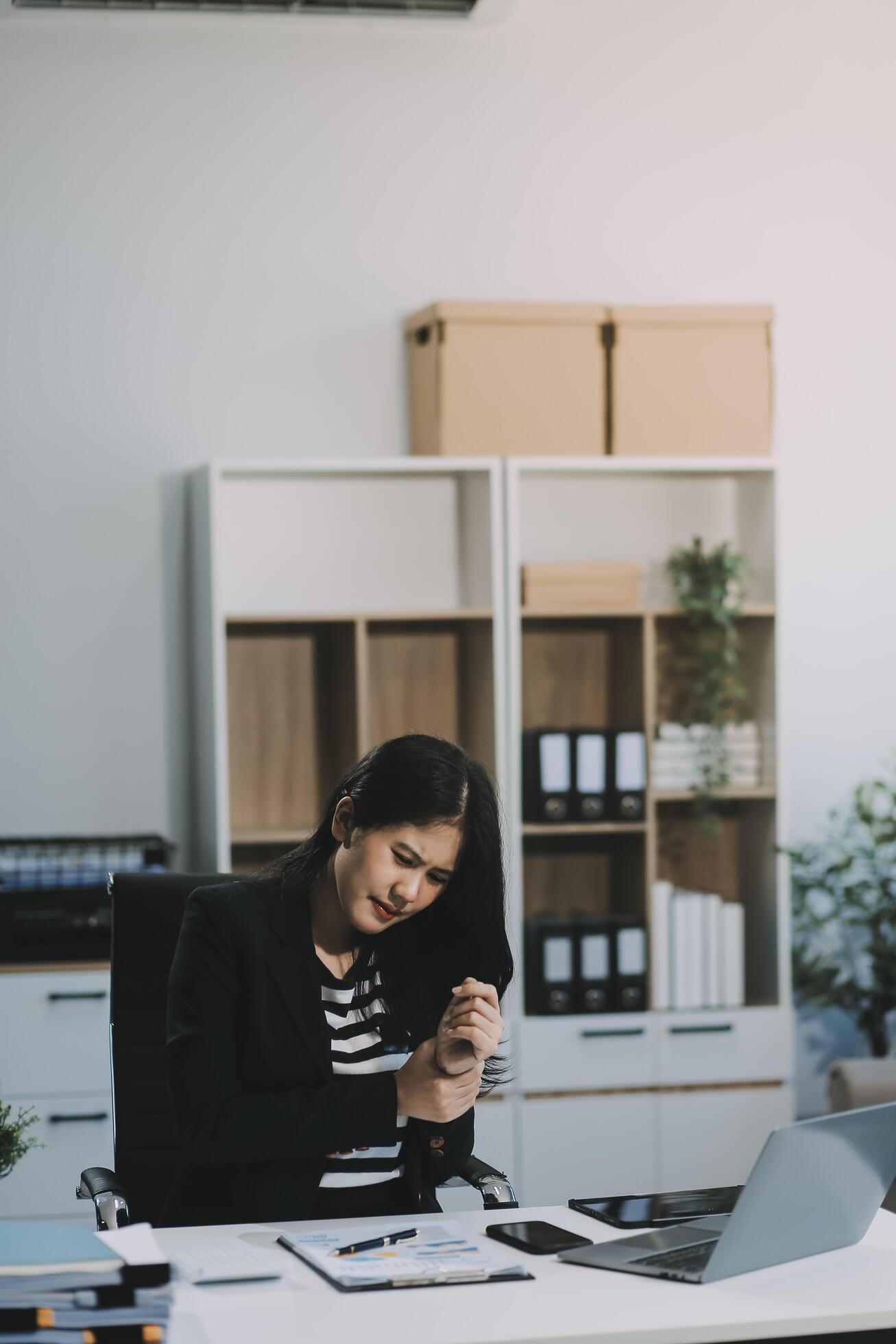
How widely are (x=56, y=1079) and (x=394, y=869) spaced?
5.87 feet

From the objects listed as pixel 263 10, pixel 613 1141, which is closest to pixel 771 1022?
pixel 613 1141

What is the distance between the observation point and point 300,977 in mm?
2123

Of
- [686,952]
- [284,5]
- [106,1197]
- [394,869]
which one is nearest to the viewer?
[394,869]

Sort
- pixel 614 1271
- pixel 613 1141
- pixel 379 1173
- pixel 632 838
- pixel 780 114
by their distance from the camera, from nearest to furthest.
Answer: pixel 614 1271
pixel 379 1173
pixel 613 1141
pixel 632 838
pixel 780 114

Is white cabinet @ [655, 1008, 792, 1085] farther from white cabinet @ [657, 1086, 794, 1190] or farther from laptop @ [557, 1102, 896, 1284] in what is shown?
laptop @ [557, 1102, 896, 1284]

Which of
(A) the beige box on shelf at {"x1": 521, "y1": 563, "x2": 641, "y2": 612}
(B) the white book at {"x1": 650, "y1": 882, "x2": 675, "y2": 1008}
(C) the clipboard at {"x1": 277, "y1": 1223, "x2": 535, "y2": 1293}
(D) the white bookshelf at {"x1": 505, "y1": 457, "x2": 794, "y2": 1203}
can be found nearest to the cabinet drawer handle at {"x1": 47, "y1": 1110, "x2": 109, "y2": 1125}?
(D) the white bookshelf at {"x1": 505, "y1": 457, "x2": 794, "y2": 1203}

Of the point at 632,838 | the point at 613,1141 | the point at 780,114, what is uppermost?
the point at 780,114

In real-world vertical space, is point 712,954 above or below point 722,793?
below

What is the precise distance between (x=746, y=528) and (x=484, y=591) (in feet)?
2.45

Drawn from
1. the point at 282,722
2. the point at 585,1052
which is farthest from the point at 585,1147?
the point at 282,722

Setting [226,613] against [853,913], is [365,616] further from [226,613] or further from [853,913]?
[853,913]

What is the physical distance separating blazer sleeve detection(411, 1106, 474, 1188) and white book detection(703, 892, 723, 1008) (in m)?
1.75

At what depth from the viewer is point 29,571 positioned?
13.3 feet

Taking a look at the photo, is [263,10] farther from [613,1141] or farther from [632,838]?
[613,1141]
